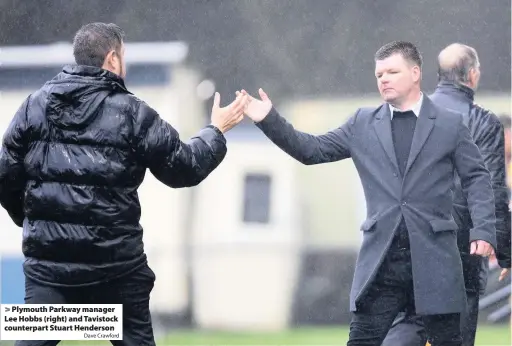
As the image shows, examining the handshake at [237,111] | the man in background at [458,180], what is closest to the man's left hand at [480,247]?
the man in background at [458,180]

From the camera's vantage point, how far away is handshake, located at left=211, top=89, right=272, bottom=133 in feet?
12.2

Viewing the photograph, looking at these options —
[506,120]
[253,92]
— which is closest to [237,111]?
[253,92]

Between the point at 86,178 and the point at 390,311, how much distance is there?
4.17 ft

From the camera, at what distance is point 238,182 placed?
4750 millimetres

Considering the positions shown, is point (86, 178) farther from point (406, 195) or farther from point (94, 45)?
point (406, 195)

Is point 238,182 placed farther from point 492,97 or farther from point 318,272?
point 492,97

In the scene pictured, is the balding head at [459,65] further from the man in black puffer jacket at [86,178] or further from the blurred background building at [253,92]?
the man in black puffer jacket at [86,178]

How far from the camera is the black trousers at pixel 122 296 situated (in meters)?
3.43

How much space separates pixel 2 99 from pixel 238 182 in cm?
122

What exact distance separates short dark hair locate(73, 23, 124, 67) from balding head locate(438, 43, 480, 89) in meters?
1.64

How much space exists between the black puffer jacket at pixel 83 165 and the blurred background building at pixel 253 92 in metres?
1.26

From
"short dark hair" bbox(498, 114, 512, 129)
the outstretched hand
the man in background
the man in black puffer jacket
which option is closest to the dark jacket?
the man in background

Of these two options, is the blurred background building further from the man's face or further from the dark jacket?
the man's face

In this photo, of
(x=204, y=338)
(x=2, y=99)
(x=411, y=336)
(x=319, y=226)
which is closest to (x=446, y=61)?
(x=319, y=226)
